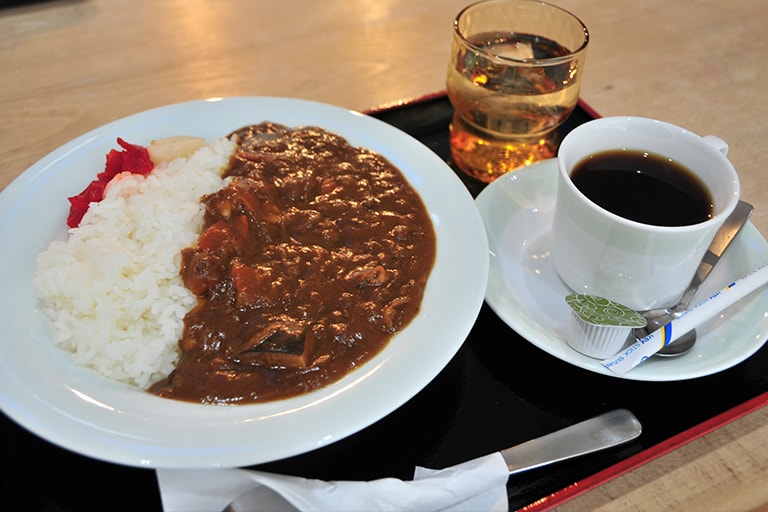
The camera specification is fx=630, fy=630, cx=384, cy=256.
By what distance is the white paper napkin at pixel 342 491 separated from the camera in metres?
1.38

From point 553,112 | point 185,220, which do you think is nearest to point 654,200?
point 553,112

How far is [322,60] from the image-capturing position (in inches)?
122

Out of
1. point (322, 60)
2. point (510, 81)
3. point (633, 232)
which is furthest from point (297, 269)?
point (322, 60)

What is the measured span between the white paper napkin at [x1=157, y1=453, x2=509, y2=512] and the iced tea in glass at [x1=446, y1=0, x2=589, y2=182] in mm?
1315

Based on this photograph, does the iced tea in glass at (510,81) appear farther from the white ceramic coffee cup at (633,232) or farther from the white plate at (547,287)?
the white ceramic coffee cup at (633,232)

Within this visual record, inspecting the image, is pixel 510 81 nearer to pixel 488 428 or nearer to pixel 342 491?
pixel 488 428

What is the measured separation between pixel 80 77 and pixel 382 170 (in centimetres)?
165

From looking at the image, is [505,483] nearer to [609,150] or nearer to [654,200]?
[654,200]

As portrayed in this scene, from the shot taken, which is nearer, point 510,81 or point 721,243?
point 721,243

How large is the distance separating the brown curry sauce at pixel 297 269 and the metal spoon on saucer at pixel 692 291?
25.8 inches

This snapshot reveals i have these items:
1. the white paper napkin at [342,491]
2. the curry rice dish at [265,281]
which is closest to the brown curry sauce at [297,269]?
the curry rice dish at [265,281]

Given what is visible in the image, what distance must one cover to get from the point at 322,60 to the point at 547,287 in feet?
5.75

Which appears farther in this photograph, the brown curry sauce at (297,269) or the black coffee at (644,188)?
the black coffee at (644,188)

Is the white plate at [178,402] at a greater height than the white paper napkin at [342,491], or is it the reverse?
the white plate at [178,402]
